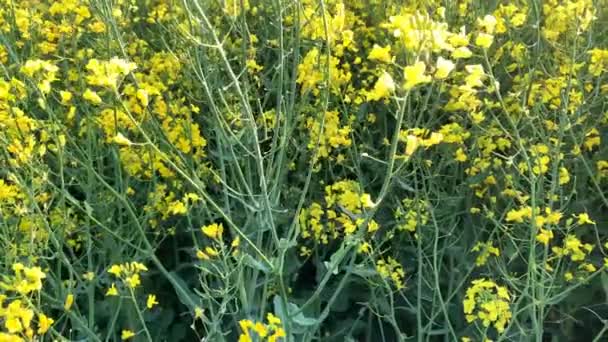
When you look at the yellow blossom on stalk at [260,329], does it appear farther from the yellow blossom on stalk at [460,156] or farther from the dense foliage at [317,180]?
the yellow blossom on stalk at [460,156]

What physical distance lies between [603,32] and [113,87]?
185 centimetres

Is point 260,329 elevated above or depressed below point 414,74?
below

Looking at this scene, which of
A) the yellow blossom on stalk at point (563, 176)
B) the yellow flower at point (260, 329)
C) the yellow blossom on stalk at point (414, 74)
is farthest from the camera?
the yellow blossom on stalk at point (563, 176)

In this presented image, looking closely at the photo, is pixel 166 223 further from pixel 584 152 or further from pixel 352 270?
pixel 584 152

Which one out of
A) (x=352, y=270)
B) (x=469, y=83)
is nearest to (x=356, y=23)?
(x=352, y=270)

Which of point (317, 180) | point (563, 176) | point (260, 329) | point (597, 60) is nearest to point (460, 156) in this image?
point (563, 176)

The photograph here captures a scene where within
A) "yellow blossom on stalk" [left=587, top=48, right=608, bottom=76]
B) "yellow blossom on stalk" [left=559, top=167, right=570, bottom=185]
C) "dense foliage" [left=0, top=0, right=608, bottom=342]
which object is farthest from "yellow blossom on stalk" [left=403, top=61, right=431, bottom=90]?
"yellow blossom on stalk" [left=587, top=48, right=608, bottom=76]

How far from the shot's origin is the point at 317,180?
110 inches

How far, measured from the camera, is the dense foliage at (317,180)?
2.07 metres

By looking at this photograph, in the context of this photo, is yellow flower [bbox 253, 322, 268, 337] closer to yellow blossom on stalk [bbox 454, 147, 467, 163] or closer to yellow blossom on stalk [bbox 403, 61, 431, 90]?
yellow blossom on stalk [bbox 403, 61, 431, 90]

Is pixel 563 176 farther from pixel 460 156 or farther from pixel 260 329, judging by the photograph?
pixel 260 329

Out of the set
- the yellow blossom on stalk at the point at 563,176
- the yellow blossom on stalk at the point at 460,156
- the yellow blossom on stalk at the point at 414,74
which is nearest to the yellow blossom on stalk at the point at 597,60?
the yellow blossom on stalk at the point at 563,176

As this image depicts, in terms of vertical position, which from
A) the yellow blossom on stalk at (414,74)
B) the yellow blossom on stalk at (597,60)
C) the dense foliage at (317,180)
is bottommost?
the dense foliage at (317,180)

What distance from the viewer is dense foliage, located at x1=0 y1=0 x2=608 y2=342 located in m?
2.07
